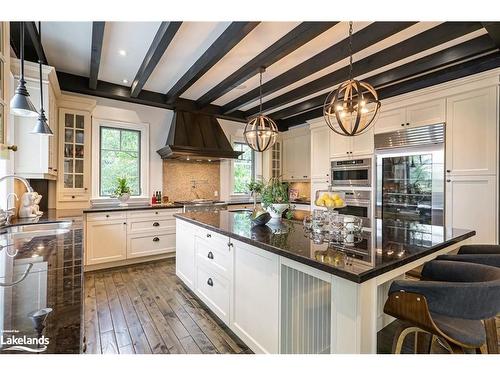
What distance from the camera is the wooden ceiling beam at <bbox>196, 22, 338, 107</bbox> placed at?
2327 millimetres

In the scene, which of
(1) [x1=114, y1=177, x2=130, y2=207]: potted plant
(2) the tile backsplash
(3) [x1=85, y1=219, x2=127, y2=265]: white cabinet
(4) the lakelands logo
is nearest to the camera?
(4) the lakelands logo

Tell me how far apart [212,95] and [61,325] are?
13.6ft

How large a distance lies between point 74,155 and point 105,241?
1.39m

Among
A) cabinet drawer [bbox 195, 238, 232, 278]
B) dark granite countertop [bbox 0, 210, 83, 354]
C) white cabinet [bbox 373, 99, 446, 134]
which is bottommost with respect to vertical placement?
cabinet drawer [bbox 195, 238, 232, 278]

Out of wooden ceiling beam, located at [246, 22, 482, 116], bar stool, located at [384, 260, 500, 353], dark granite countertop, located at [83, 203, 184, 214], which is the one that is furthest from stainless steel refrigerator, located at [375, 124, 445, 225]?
dark granite countertop, located at [83, 203, 184, 214]

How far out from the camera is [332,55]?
289 cm

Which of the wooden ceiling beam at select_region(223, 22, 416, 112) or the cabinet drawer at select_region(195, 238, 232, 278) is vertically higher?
the wooden ceiling beam at select_region(223, 22, 416, 112)

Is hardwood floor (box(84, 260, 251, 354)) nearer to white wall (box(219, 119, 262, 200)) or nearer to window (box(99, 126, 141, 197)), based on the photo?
window (box(99, 126, 141, 197))

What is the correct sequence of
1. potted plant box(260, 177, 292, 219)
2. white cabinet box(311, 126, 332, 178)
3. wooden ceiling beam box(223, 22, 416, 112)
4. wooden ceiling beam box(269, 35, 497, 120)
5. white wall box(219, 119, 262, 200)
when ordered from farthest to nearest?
white wall box(219, 119, 262, 200) → white cabinet box(311, 126, 332, 178) → wooden ceiling beam box(269, 35, 497, 120) → potted plant box(260, 177, 292, 219) → wooden ceiling beam box(223, 22, 416, 112)

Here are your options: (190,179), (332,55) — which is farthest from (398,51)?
(190,179)

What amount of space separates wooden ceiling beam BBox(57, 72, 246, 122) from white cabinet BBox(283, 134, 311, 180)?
190 centimetres

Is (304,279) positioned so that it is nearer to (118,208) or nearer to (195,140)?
(118,208)
